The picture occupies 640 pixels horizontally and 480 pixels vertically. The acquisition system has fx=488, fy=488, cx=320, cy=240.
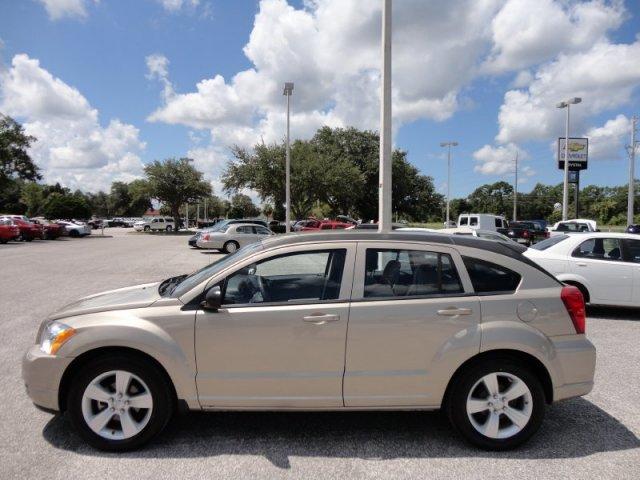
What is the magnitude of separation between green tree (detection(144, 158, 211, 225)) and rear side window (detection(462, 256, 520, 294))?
52657mm

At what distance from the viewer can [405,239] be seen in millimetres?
3844

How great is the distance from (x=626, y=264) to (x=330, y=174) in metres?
34.0

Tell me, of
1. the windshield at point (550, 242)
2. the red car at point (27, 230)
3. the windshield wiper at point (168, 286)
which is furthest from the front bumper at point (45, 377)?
the red car at point (27, 230)

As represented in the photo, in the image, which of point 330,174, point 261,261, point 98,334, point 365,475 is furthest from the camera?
point 330,174

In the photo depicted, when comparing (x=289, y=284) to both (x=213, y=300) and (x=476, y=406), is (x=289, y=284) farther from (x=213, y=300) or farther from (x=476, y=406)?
(x=476, y=406)

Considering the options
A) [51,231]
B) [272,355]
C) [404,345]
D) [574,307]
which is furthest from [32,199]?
[574,307]

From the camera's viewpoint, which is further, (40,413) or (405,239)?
(40,413)

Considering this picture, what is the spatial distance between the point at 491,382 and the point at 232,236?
19.8m

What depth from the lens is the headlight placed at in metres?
3.52

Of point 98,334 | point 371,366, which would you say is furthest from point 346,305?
point 98,334

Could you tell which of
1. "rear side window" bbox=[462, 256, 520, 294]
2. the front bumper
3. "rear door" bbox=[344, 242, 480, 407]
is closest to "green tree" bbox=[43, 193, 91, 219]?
the front bumper

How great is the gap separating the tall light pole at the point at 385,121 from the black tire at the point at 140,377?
324 inches

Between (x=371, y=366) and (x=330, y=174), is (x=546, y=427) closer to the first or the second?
(x=371, y=366)

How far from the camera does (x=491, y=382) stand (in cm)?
356
